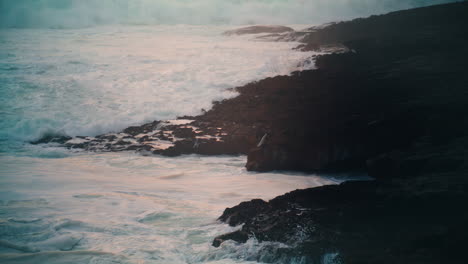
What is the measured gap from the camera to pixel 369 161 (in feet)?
22.8

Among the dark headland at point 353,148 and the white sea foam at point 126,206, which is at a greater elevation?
the dark headland at point 353,148

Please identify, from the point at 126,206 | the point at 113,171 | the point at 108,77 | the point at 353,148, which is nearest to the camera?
the point at 126,206

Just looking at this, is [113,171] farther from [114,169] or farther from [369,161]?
[369,161]

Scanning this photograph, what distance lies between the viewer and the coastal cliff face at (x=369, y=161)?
14.4 feet

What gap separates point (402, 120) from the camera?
8547mm

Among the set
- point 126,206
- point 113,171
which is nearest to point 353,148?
point 126,206

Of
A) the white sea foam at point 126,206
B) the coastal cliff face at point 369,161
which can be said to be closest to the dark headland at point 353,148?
the coastal cliff face at point 369,161

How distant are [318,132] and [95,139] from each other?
231 inches

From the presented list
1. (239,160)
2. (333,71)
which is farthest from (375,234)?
(333,71)

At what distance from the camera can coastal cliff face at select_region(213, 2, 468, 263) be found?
14.4 feet

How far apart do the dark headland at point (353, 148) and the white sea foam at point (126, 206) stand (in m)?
0.38

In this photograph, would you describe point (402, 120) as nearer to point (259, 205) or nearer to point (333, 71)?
point (259, 205)

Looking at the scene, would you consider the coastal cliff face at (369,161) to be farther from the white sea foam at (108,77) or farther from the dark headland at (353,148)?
the white sea foam at (108,77)

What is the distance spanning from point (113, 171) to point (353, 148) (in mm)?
4530
